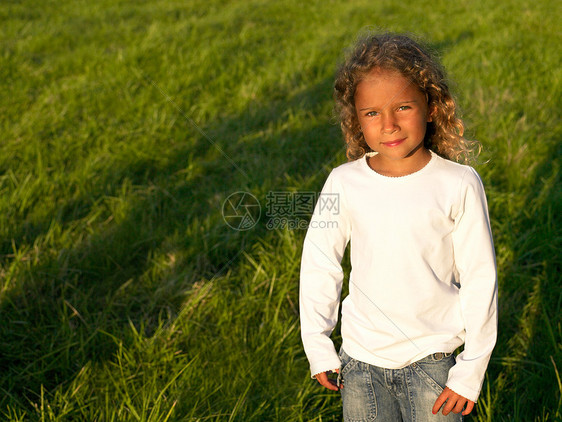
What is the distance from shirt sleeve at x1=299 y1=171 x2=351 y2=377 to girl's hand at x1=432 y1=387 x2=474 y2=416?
1.02ft

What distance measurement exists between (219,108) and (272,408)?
9.88ft

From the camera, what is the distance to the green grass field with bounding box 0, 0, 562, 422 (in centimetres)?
223

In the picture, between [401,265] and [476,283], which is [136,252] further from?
[476,283]

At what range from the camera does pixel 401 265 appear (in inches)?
60.7

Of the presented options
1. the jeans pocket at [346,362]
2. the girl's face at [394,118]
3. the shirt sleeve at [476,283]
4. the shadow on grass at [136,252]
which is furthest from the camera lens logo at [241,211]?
the shirt sleeve at [476,283]

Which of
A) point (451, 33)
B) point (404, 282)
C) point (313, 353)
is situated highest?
point (404, 282)

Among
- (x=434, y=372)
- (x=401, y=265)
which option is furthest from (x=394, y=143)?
(x=434, y=372)

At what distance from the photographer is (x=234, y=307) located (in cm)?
261

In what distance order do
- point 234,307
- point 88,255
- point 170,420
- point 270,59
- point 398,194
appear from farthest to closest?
1. point 270,59
2. point 88,255
3. point 234,307
4. point 170,420
5. point 398,194

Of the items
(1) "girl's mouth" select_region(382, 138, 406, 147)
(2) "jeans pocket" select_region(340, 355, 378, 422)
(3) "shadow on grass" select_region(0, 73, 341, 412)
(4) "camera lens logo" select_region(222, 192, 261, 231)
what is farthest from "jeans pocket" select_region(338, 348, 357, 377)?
(4) "camera lens logo" select_region(222, 192, 261, 231)

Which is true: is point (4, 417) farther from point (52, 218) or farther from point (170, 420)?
point (52, 218)

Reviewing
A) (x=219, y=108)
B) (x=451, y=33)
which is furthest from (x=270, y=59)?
(x=451, y=33)

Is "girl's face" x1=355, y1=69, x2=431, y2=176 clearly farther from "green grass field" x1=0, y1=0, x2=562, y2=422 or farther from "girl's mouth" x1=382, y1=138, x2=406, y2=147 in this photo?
"green grass field" x1=0, y1=0, x2=562, y2=422

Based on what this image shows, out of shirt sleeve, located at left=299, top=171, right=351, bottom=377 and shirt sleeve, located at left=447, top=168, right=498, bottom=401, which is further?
shirt sleeve, located at left=299, top=171, right=351, bottom=377
